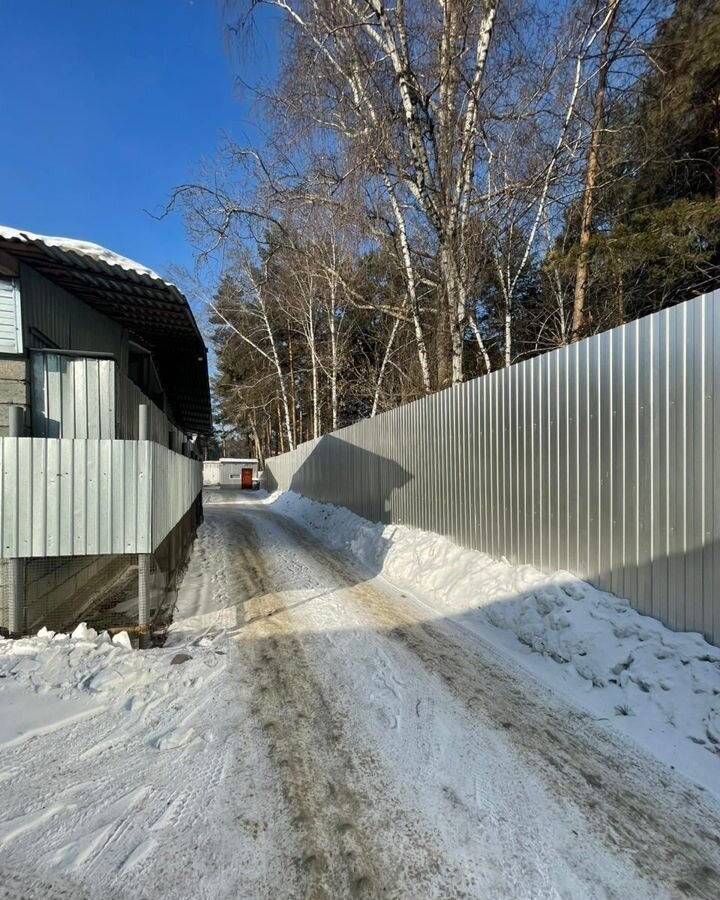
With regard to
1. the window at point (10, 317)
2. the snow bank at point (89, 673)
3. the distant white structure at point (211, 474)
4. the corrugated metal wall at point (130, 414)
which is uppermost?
the window at point (10, 317)

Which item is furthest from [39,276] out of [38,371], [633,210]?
[633,210]

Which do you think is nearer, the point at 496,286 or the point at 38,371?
the point at 38,371

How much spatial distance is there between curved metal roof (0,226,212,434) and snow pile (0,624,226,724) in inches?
137

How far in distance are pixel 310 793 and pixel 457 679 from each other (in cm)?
167

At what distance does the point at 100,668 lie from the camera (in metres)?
3.61

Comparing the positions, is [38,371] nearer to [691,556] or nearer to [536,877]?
[536,877]

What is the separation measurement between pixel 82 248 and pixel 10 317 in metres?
1.05

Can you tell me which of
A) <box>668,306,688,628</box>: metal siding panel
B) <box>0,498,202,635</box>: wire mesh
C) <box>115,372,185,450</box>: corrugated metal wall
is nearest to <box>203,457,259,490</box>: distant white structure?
<box>115,372,185,450</box>: corrugated metal wall

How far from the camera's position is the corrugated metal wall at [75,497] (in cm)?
409

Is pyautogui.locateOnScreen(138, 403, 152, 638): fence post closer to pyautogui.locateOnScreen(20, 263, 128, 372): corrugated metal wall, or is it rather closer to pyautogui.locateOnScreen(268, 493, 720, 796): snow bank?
pyautogui.locateOnScreen(20, 263, 128, 372): corrugated metal wall

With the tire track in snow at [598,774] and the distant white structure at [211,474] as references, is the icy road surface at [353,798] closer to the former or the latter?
the tire track in snow at [598,774]

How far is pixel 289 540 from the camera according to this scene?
10.9 m

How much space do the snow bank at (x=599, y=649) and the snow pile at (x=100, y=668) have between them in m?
2.71

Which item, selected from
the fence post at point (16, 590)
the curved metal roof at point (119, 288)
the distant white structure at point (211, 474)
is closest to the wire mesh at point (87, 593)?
the fence post at point (16, 590)
